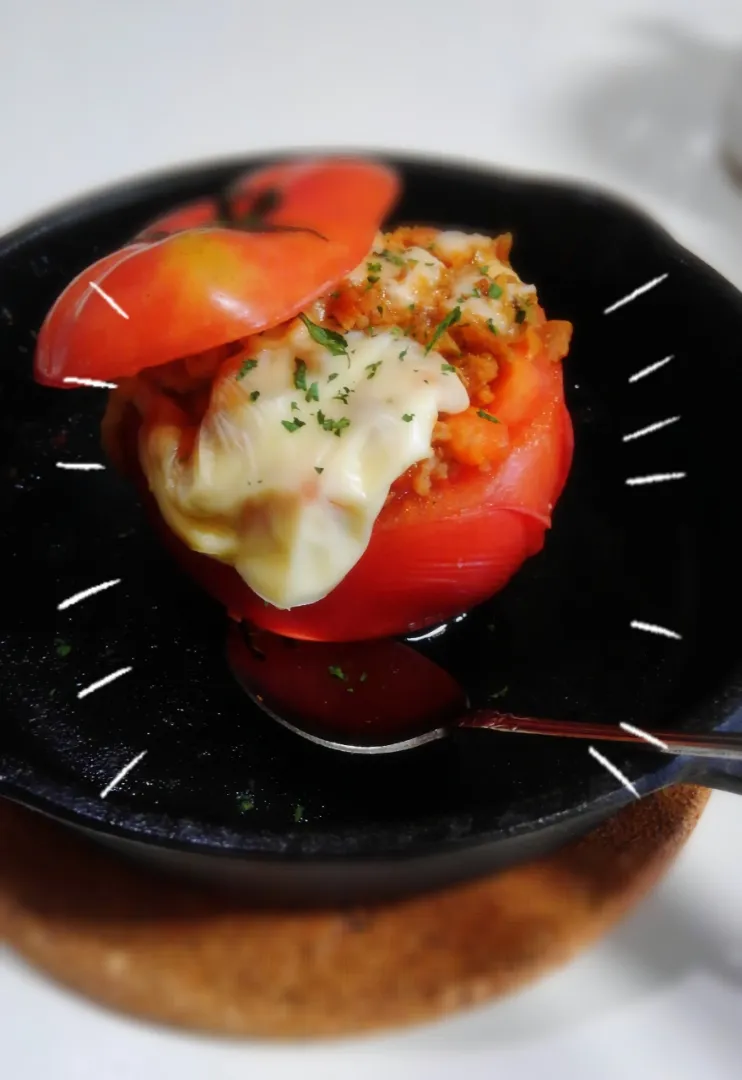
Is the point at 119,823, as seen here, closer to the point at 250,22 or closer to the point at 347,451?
the point at 347,451

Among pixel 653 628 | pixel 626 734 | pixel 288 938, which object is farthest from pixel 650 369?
pixel 288 938

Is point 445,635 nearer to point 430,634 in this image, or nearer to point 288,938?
point 430,634

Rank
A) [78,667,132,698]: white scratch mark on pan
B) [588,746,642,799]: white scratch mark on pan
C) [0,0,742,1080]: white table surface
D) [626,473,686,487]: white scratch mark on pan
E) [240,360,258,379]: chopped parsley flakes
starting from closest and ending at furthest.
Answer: [588,746,642,799]: white scratch mark on pan
[240,360,258,379]: chopped parsley flakes
[78,667,132,698]: white scratch mark on pan
[626,473,686,487]: white scratch mark on pan
[0,0,742,1080]: white table surface

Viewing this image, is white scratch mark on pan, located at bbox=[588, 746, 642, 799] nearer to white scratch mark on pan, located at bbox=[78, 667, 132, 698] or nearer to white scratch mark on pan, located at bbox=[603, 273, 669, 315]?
white scratch mark on pan, located at bbox=[78, 667, 132, 698]

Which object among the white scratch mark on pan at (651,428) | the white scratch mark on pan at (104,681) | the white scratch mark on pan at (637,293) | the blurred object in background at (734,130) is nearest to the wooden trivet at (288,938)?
the white scratch mark on pan at (104,681)

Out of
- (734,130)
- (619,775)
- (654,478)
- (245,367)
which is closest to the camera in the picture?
(619,775)

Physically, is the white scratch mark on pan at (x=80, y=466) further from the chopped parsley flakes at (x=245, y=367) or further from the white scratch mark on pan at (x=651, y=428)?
the white scratch mark on pan at (x=651, y=428)

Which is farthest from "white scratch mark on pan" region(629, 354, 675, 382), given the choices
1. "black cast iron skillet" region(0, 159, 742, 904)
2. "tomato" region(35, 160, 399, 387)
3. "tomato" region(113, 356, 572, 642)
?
"tomato" region(35, 160, 399, 387)
